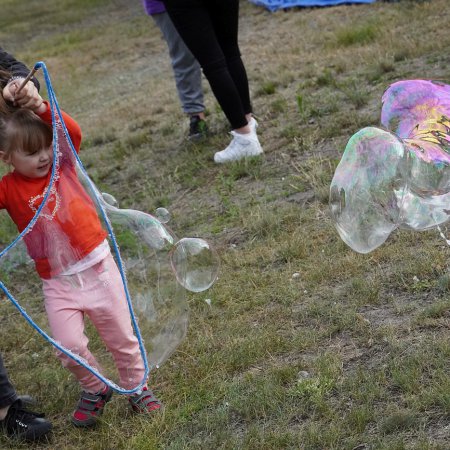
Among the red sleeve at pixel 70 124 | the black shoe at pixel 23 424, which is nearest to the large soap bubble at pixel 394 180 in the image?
the red sleeve at pixel 70 124

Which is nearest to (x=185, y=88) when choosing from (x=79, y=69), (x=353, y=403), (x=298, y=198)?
(x=298, y=198)

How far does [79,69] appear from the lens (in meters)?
11.3

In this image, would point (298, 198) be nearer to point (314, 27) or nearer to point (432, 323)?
point (432, 323)

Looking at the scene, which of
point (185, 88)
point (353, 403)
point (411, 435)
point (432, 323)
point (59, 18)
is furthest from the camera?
point (59, 18)

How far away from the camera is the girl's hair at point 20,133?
2787mm

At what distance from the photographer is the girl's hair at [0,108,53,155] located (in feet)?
9.14

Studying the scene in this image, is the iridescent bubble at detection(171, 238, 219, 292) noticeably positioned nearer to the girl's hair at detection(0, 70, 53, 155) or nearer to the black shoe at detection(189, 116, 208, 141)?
the girl's hair at detection(0, 70, 53, 155)

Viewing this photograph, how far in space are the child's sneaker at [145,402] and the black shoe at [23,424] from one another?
0.34 metres

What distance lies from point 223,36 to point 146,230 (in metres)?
2.42

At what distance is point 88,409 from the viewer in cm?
302

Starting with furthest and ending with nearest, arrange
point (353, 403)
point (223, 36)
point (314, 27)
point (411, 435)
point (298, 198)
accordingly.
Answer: point (314, 27)
point (223, 36)
point (298, 198)
point (353, 403)
point (411, 435)

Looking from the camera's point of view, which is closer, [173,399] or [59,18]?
[173,399]

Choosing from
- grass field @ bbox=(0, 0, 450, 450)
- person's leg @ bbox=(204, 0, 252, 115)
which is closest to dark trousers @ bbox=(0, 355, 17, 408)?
grass field @ bbox=(0, 0, 450, 450)

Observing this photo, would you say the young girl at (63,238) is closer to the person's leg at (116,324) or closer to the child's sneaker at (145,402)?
the person's leg at (116,324)
